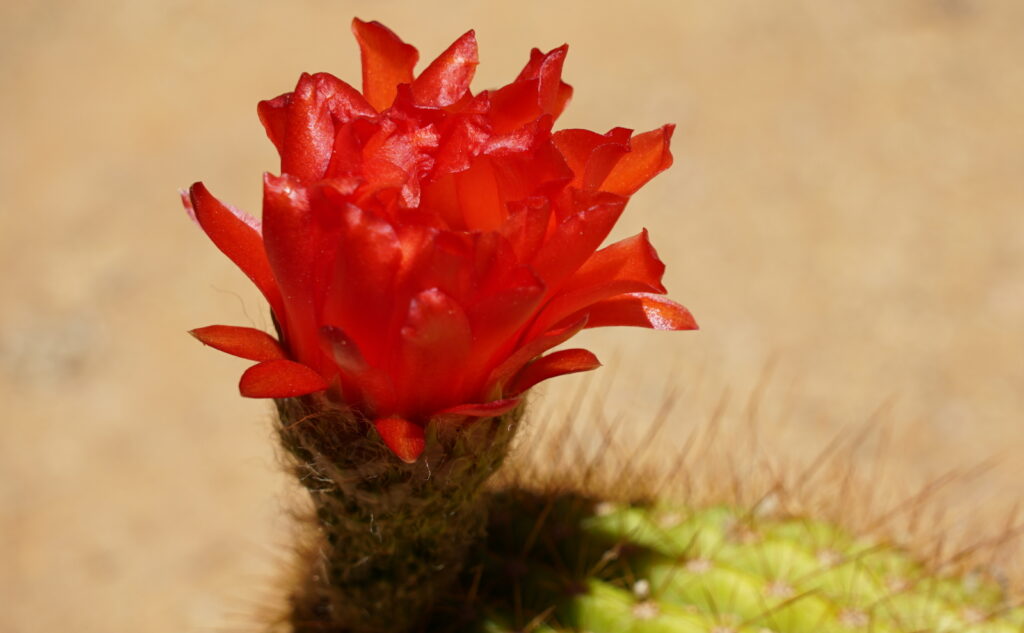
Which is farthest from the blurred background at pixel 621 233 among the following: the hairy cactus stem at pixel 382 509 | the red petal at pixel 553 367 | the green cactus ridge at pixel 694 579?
the red petal at pixel 553 367

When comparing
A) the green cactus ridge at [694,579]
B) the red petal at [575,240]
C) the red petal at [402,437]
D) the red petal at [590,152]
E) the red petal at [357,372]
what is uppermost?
the red petal at [590,152]

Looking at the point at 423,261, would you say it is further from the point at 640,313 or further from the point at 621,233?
the point at 621,233

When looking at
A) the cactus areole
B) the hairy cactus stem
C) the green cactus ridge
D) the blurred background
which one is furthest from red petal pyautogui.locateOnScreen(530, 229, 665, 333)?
the blurred background

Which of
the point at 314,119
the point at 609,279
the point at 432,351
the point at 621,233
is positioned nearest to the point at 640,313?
the point at 609,279

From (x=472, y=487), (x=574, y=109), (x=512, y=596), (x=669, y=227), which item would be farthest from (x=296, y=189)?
(x=574, y=109)

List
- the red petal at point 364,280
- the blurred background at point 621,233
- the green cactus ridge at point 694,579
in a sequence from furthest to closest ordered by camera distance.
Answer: the blurred background at point 621,233, the green cactus ridge at point 694,579, the red petal at point 364,280

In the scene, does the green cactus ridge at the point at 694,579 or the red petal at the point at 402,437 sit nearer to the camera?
the red petal at the point at 402,437

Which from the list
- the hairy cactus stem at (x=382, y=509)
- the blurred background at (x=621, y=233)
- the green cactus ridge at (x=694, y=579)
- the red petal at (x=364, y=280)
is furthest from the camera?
the blurred background at (x=621, y=233)

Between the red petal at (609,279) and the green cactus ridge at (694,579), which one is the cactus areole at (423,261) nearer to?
the red petal at (609,279)
